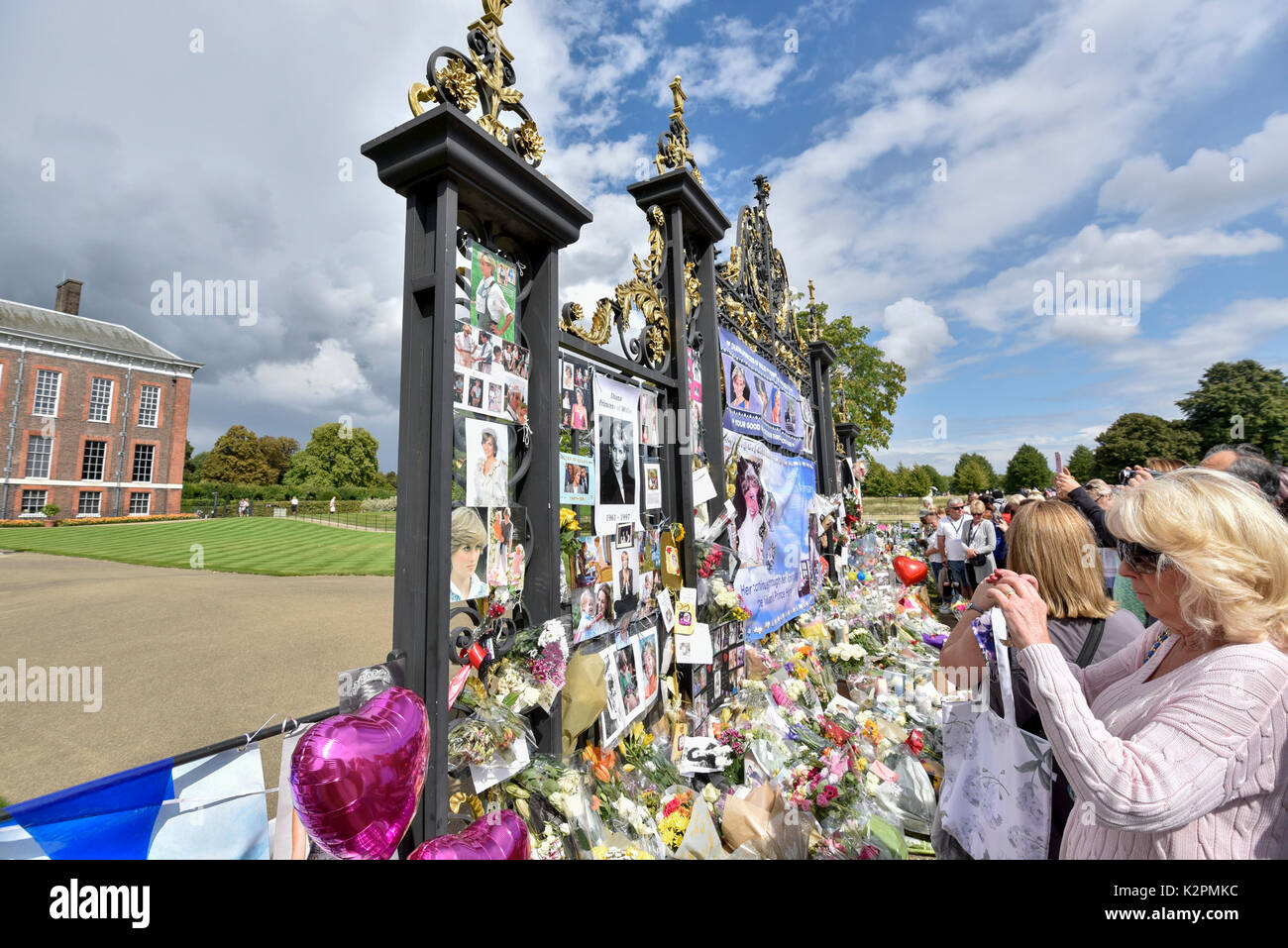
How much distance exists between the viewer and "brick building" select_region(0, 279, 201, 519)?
29.6 meters

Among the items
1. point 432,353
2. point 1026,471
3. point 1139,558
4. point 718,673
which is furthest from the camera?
point 1026,471

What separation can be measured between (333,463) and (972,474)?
79031mm

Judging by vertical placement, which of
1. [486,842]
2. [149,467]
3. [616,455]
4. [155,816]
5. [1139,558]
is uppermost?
[149,467]

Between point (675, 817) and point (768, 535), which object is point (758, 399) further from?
point (675, 817)

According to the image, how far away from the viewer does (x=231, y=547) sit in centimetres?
1881

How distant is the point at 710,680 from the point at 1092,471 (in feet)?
227

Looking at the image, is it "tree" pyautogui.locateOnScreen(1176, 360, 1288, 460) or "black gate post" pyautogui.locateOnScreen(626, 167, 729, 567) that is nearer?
"black gate post" pyautogui.locateOnScreen(626, 167, 729, 567)

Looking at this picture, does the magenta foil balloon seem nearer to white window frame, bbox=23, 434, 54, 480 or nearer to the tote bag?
the tote bag

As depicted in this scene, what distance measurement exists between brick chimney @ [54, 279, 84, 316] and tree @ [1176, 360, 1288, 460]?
77.7m

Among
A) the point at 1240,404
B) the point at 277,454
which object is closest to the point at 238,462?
the point at 277,454

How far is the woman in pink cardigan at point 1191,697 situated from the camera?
45.7 inches

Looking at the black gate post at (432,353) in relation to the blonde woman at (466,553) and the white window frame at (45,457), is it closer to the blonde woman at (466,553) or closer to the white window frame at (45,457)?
the blonde woman at (466,553)

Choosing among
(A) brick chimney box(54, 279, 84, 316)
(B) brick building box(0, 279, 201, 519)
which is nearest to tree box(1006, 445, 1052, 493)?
(B) brick building box(0, 279, 201, 519)

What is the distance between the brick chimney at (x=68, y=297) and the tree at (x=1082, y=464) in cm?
8779
